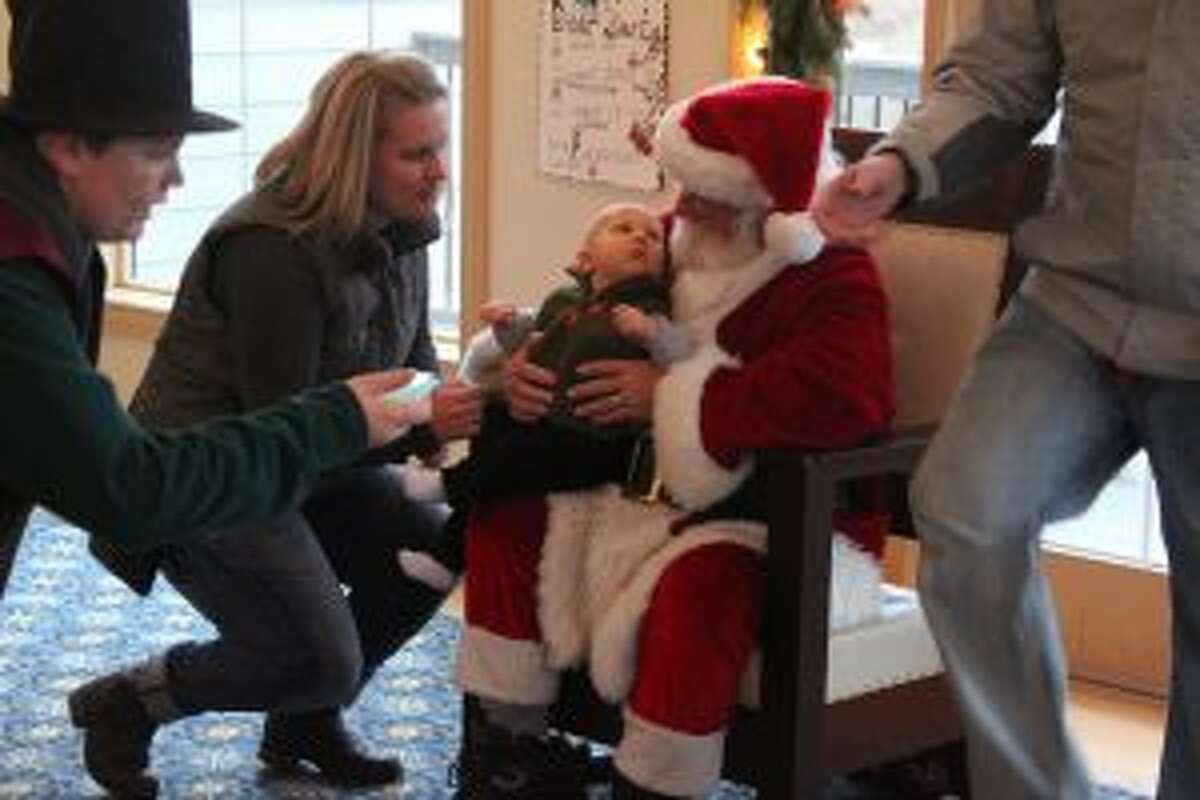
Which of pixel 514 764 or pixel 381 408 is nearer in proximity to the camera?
pixel 381 408

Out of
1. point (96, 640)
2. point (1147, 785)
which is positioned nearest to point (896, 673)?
point (1147, 785)

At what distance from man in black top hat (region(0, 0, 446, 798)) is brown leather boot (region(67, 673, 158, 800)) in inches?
33.1

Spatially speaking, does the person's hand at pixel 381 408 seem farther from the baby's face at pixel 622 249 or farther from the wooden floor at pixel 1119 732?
the wooden floor at pixel 1119 732

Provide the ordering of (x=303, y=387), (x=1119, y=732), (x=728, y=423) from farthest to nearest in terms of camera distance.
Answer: (x=1119, y=732)
(x=303, y=387)
(x=728, y=423)

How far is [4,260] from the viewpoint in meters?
2.05

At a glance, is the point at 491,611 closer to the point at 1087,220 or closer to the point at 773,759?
the point at 773,759

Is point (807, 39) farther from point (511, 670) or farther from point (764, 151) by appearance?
point (511, 670)

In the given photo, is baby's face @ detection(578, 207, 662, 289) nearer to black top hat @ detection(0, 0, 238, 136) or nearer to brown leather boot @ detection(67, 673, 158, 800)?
black top hat @ detection(0, 0, 238, 136)

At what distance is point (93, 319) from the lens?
2.29 meters

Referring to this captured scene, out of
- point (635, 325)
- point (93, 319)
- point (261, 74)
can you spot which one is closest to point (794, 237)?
point (635, 325)

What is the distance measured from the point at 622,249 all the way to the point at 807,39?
Result: 1.08 meters

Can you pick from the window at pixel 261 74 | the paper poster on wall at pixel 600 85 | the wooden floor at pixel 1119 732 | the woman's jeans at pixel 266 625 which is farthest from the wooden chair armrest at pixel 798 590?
the window at pixel 261 74

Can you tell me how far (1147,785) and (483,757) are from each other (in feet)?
3.62

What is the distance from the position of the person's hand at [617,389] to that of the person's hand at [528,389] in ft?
0.16
